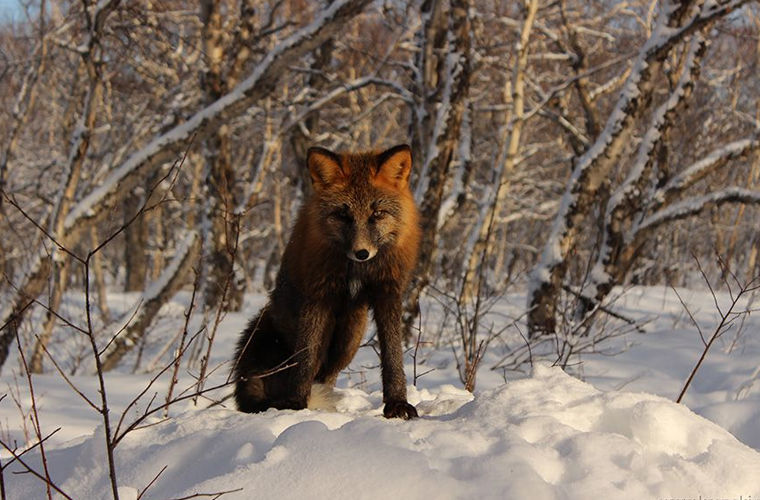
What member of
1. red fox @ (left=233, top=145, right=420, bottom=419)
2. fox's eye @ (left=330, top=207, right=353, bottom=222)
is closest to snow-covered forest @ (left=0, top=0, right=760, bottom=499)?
red fox @ (left=233, top=145, right=420, bottom=419)

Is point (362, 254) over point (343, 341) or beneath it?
over

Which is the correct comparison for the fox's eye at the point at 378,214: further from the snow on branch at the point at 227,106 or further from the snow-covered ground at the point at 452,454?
the snow on branch at the point at 227,106

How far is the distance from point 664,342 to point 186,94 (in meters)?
13.5

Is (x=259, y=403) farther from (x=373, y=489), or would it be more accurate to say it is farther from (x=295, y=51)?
(x=295, y=51)

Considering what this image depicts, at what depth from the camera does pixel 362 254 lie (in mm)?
3123

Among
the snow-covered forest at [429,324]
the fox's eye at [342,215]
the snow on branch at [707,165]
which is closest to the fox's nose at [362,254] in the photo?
the fox's eye at [342,215]

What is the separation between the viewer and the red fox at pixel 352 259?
326 centimetres

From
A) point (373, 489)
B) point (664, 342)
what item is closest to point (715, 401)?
point (664, 342)

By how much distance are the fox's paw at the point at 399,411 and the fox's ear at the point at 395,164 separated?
3.94ft

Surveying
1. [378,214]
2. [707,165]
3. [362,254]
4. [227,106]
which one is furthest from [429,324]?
[362,254]

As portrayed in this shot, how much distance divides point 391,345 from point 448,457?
1.22 m

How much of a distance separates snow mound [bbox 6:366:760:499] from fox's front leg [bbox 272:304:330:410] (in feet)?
1.55

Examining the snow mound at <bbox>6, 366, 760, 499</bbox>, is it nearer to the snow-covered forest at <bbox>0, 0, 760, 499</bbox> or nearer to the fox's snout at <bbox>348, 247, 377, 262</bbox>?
the snow-covered forest at <bbox>0, 0, 760, 499</bbox>

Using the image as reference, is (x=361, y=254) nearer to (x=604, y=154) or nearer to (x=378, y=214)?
(x=378, y=214)
